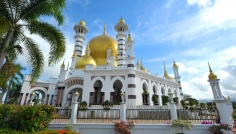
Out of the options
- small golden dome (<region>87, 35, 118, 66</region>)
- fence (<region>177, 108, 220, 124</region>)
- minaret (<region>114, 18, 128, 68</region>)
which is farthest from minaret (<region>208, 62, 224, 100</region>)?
small golden dome (<region>87, 35, 118, 66</region>)

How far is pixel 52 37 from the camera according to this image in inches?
368

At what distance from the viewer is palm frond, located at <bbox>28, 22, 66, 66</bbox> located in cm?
920

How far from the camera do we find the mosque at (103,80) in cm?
1889

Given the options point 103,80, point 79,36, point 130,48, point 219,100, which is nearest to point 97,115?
point 103,80

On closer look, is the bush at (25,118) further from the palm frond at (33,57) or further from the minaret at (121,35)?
the minaret at (121,35)

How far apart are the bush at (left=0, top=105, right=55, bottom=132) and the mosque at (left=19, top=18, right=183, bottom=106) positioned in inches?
425

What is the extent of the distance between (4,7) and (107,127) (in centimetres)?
1015

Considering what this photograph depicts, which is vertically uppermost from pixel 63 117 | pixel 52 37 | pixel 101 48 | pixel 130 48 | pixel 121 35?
pixel 121 35

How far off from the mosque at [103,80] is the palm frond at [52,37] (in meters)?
10.3

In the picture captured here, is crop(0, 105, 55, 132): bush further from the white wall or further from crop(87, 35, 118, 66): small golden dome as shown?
crop(87, 35, 118, 66): small golden dome

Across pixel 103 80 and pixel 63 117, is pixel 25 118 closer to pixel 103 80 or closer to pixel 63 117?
pixel 63 117

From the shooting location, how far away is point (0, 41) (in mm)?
8633

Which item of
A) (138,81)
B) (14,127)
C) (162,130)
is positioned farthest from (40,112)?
(138,81)

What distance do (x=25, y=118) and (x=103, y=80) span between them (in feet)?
41.3
